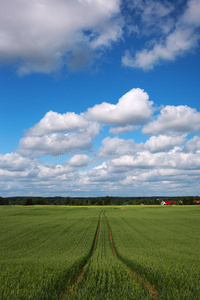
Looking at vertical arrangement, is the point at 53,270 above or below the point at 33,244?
above

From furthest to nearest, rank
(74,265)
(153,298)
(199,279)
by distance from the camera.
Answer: (74,265)
(199,279)
(153,298)

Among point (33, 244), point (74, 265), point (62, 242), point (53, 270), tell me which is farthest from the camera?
point (62, 242)

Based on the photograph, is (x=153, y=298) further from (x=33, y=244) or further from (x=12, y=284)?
(x=33, y=244)

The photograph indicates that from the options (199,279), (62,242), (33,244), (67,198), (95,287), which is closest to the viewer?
(95,287)

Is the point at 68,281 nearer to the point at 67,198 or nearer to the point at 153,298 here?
the point at 153,298

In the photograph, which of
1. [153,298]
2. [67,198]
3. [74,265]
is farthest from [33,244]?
[67,198]

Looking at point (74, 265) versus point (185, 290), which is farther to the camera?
point (74, 265)

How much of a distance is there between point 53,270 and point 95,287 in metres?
3.44

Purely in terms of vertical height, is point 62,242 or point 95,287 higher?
point 95,287

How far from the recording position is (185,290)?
9.62 metres

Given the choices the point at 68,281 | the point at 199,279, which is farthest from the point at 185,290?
the point at 68,281

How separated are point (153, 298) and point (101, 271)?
13.6ft

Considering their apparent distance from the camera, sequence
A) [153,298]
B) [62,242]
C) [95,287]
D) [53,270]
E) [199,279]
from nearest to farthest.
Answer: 1. [153,298]
2. [95,287]
3. [199,279]
4. [53,270]
5. [62,242]

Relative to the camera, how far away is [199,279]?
37.0 feet
